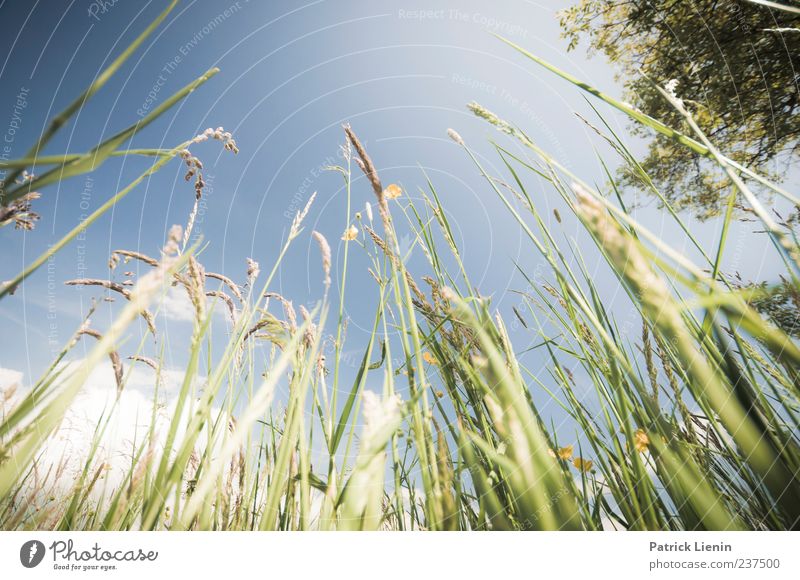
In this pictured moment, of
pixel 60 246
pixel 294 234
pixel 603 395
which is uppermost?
pixel 294 234

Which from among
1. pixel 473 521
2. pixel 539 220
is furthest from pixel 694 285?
pixel 473 521

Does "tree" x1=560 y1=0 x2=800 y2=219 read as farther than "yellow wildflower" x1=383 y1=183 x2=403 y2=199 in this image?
Yes

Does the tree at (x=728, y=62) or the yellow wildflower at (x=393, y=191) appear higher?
the tree at (x=728, y=62)

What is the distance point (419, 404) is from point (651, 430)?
443 millimetres

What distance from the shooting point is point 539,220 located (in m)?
0.80

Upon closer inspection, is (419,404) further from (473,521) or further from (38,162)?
(38,162)

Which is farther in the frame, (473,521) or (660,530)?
(473,521)

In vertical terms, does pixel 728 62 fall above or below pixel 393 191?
above

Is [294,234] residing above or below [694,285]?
above

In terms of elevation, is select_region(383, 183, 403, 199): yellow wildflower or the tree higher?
the tree

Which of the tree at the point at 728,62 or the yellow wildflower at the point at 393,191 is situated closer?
the yellow wildflower at the point at 393,191

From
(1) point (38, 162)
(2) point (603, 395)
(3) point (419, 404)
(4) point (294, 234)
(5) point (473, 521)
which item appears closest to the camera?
(1) point (38, 162)

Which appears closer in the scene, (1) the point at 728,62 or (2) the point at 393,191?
(2) the point at 393,191

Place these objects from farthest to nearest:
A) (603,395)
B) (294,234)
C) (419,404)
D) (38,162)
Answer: (294,234)
(603,395)
(419,404)
(38,162)
